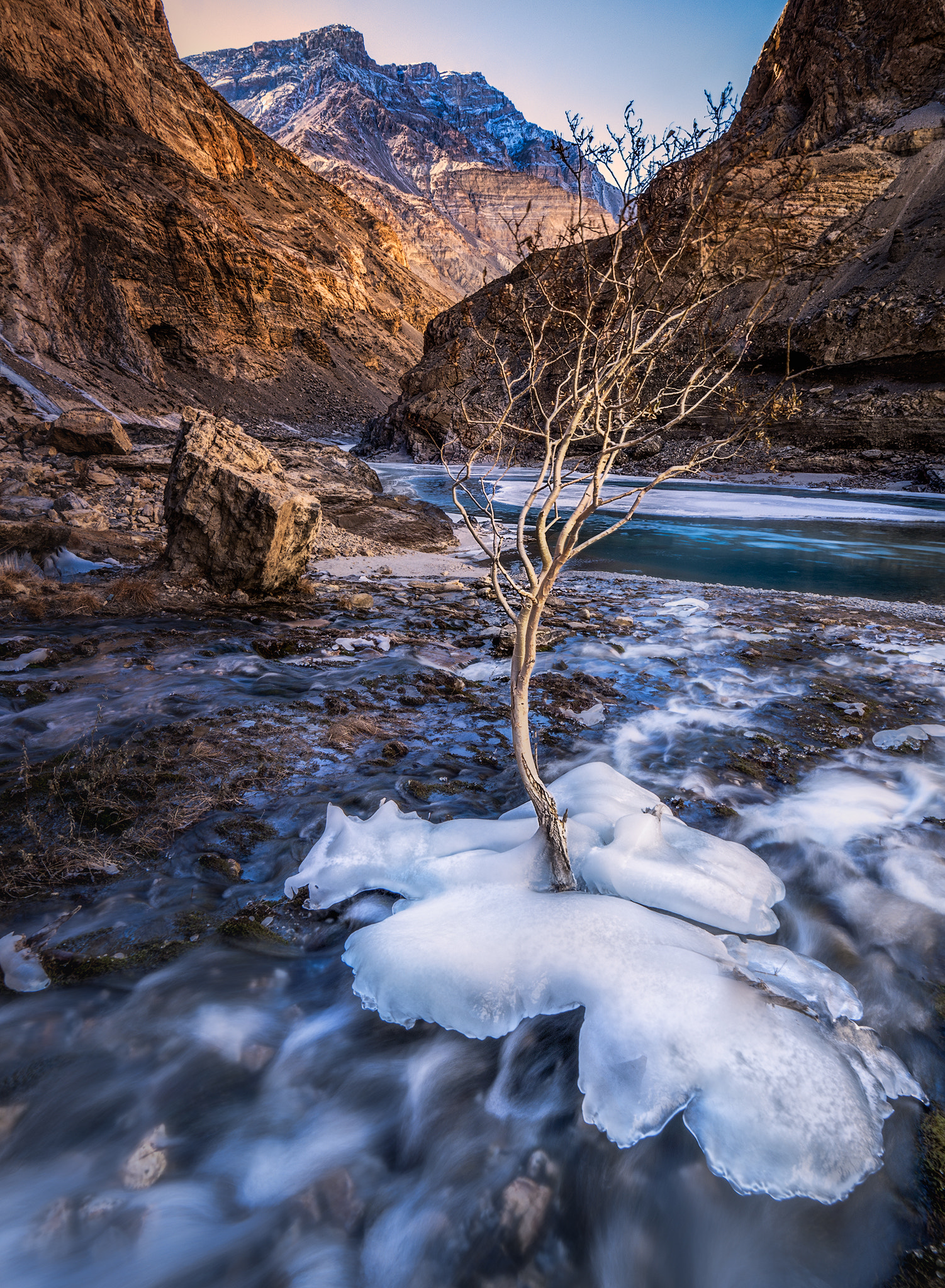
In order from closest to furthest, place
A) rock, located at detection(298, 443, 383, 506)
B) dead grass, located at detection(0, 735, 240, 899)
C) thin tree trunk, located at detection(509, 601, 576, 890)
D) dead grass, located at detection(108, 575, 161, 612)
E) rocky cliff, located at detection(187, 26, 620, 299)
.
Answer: thin tree trunk, located at detection(509, 601, 576, 890), dead grass, located at detection(0, 735, 240, 899), dead grass, located at detection(108, 575, 161, 612), rock, located at detection(298, 443, 383, 506), rocky cliff, located at detection(187, 26, 620, 299)

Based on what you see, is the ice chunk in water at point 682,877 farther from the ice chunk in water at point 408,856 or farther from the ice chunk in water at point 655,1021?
the ice chunk in water at point 408,856

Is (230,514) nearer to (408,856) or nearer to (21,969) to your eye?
(408,856)

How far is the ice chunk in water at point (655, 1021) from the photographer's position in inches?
53.2

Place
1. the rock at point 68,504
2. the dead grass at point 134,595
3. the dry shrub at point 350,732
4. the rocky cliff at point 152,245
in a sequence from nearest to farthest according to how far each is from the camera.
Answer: the dry shrub at point 350,732
the dead grass at point 134,595
the rock at point 68,504
the rocky cliff at point 152,245

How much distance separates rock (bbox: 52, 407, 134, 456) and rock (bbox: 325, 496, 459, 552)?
13.9ft

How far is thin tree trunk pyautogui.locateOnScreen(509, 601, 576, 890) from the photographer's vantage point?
6.02 ft

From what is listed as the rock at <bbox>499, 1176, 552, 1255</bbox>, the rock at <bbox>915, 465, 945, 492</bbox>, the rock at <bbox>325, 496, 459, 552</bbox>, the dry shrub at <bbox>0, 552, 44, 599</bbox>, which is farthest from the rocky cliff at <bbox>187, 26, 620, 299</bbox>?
the rock at <bbox>499, 1176, 552, 1255</bbox>

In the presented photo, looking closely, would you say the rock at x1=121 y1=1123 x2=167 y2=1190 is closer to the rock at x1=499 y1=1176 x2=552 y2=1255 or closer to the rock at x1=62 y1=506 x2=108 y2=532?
the rock at x1=499 y1=1176 x2=552 y2=1255

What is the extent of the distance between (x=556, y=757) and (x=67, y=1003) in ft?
7.29

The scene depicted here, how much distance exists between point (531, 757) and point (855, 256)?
A: 109ft

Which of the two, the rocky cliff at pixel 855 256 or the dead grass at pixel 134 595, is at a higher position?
the rocky cliff at pixel 855 256

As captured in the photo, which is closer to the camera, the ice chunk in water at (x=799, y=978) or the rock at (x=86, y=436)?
the ice chunk in water at (x=799, y=978)

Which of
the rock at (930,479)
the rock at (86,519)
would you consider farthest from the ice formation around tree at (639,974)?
the rock at (930,479)

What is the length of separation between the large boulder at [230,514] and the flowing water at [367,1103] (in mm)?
2688
